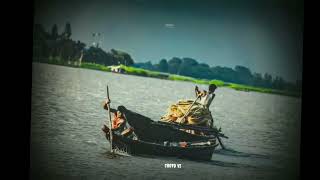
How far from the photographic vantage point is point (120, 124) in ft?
17.7

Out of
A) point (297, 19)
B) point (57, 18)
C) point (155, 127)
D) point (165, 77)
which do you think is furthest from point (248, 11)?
point (57, 18)

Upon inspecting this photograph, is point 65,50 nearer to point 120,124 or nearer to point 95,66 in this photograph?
point 95,66

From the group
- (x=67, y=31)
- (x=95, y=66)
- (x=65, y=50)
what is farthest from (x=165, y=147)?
(x=67, y=31)

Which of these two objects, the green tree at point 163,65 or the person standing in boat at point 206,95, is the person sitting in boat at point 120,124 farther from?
the person standing in boat at point 206,95

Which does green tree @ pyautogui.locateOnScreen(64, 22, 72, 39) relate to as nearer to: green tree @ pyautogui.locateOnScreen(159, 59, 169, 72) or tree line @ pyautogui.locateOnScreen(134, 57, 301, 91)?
tree line @ pyautogui.locateOnScreen(134, 57, 301, 91)

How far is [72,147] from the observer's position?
5371mm

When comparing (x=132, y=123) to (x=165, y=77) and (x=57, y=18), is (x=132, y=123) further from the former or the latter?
(x=57, y=18)

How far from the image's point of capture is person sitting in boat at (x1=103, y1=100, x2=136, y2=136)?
5398 mm

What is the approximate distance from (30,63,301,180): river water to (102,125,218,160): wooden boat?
0.05m

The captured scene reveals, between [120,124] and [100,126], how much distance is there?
0.18 meters

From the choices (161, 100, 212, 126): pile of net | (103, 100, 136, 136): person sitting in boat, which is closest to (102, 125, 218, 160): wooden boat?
(103, 100, 136, 136): person sitting in boat

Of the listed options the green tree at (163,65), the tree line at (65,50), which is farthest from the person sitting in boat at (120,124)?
the green tree at (163,65)

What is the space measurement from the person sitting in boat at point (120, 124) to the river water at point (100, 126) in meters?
0.05

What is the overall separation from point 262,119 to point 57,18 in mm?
2087
